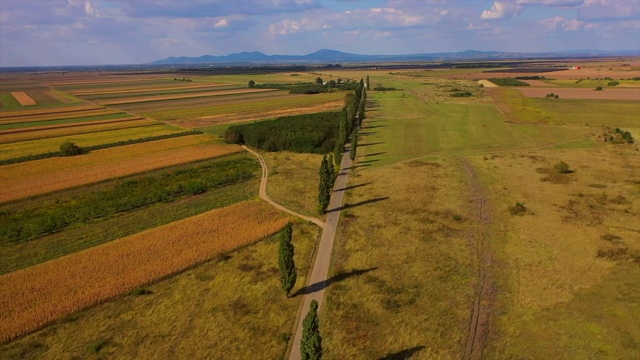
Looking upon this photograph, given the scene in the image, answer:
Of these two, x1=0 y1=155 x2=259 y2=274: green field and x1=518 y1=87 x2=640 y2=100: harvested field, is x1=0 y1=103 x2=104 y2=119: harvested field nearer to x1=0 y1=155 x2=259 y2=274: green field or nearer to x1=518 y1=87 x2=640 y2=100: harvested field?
x1=0 y1=155 x2=259 y2=274: green field

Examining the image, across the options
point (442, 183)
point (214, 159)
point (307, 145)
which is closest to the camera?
point (442, 183)

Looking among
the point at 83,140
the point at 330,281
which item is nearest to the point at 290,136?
the point at 83,140

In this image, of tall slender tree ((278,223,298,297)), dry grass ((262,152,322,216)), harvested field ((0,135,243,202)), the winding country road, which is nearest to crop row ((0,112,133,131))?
harvested field ((0,135,243,202))

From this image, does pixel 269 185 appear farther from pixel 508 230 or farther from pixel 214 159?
pixel 508 230

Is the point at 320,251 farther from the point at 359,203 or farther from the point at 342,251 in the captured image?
the point at 359,203

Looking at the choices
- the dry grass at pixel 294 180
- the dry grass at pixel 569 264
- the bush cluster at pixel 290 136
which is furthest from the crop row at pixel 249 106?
the dry grass at pixel 569 264

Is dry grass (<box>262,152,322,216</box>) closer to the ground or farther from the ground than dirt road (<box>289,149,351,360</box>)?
farther from the ground

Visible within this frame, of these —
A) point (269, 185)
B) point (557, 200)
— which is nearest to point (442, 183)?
point (557, 200)
